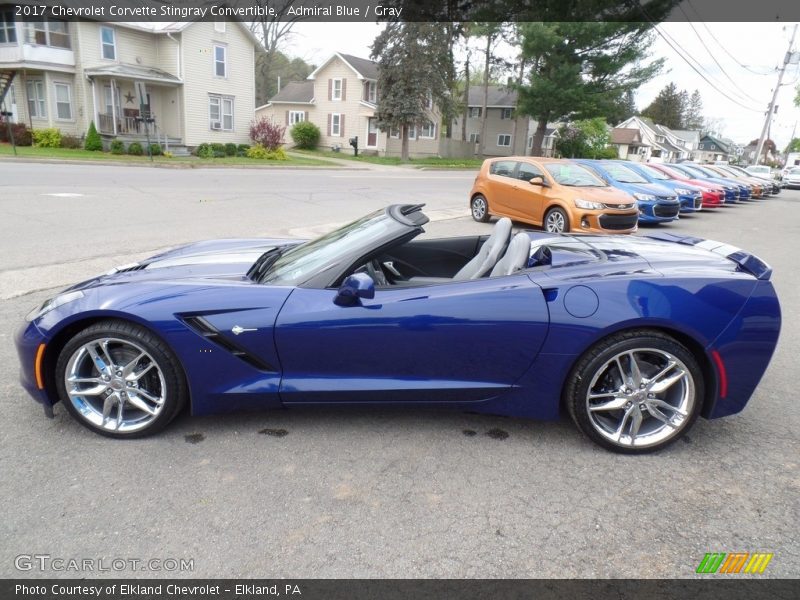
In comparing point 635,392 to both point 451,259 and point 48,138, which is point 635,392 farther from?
point 48,138

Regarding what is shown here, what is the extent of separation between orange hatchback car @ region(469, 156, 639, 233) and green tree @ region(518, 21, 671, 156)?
2721 cm

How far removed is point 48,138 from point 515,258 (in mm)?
30990

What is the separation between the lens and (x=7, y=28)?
28328mm

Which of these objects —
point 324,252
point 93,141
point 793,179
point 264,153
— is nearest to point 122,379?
point 324,252

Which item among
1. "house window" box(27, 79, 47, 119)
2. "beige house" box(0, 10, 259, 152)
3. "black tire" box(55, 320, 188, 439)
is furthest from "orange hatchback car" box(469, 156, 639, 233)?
"house window" box(27, 79, 47, 119)

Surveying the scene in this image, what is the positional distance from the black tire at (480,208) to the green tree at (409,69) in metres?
24.8

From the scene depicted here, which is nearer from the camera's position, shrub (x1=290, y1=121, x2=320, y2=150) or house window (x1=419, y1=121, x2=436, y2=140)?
shrub (x1=290, y1=121, x2=320, y2=150)

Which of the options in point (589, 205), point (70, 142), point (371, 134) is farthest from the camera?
point (371, 134)

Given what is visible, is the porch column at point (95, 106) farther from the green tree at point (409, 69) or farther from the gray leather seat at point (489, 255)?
the gray leather seat at point (489, 255)

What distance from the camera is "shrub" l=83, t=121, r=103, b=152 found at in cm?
2706

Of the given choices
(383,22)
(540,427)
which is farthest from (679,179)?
(383,22)

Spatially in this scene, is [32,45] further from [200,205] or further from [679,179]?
[679,179]

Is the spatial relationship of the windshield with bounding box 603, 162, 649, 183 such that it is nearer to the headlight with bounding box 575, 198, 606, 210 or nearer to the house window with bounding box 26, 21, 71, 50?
the headlight with bounding box 575, 198, 606, 210

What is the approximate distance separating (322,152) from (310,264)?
4023 centimetres
